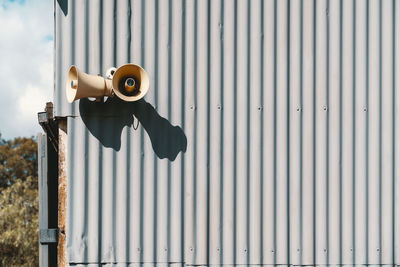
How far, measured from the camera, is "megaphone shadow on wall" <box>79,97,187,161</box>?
4.72 m

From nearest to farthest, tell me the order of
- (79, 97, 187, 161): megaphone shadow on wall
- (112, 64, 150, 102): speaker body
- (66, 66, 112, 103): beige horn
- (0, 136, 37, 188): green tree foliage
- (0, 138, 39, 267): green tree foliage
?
1. (66, 66, 112, 103): beige horn
2. (112, 64, 150, 102): speaker body
3. (79, 97, 187, 161): megaphone shadow on wall
4. (0, 138, 39, 267): green tree foliage
5. (0, 136, 37, 188): green tree foliage

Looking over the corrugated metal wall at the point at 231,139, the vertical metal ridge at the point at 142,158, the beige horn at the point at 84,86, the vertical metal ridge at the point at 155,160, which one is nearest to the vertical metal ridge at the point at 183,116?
the corrugated metal wall at the point at 231,139

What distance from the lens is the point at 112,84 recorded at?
4504 mm

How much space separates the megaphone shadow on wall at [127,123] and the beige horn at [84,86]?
0.65 feet

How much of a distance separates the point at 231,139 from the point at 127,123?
3.40 ft

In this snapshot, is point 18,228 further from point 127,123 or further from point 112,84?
point 112,84

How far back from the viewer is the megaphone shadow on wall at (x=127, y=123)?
15.5 ft

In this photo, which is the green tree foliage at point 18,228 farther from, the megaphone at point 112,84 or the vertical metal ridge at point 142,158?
the megaphone at point 112,84

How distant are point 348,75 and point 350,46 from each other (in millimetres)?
300

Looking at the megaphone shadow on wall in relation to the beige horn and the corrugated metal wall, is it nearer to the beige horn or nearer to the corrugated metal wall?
the corrugated metal wall

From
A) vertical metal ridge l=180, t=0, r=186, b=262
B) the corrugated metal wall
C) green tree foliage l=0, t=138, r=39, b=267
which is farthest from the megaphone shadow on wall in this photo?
green tree foliage l=0, t=138, r=39, b=267

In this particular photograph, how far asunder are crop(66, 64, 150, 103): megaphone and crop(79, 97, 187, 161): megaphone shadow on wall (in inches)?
6.3

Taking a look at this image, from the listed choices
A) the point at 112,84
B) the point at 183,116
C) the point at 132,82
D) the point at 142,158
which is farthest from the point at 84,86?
the point at 183,116

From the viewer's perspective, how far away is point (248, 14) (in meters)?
4.88
